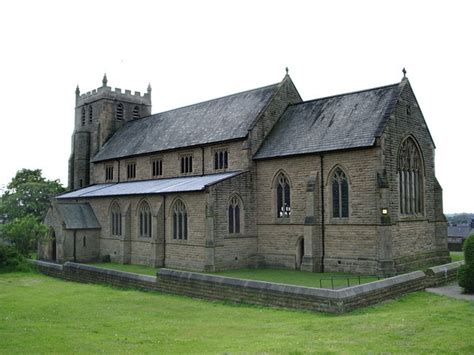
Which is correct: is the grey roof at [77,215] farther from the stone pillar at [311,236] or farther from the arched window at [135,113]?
the stone pillar at [311,236]

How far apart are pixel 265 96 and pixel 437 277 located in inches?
745

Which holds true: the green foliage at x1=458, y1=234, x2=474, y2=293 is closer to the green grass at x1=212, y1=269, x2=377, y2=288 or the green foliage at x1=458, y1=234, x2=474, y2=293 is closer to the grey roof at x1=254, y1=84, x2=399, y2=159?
the green grass at x1=212, y1=269, x2=377, y2=288

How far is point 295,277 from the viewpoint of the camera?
27.7 metres

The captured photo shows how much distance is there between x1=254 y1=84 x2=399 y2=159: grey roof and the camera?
97.2 ft

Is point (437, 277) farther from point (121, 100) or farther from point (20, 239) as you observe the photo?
point (121, 100)

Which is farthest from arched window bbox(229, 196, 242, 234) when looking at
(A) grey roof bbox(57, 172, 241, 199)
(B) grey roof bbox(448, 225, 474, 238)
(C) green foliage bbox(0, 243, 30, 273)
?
(B) grey roof bbox(448, 225, 474, 238)

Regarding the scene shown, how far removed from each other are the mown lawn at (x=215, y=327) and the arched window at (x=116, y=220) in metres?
16.0

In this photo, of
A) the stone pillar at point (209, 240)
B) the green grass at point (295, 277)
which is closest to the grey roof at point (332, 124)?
the stone pillar at point (209, 240)

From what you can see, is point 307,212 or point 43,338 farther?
point 307,212

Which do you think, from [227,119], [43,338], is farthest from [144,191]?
[43,338]

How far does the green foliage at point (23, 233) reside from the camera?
39250 mm

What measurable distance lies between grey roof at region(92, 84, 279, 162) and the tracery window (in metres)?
1.04

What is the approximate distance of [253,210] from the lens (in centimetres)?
3444

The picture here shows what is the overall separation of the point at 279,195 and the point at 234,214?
11.4 ft
